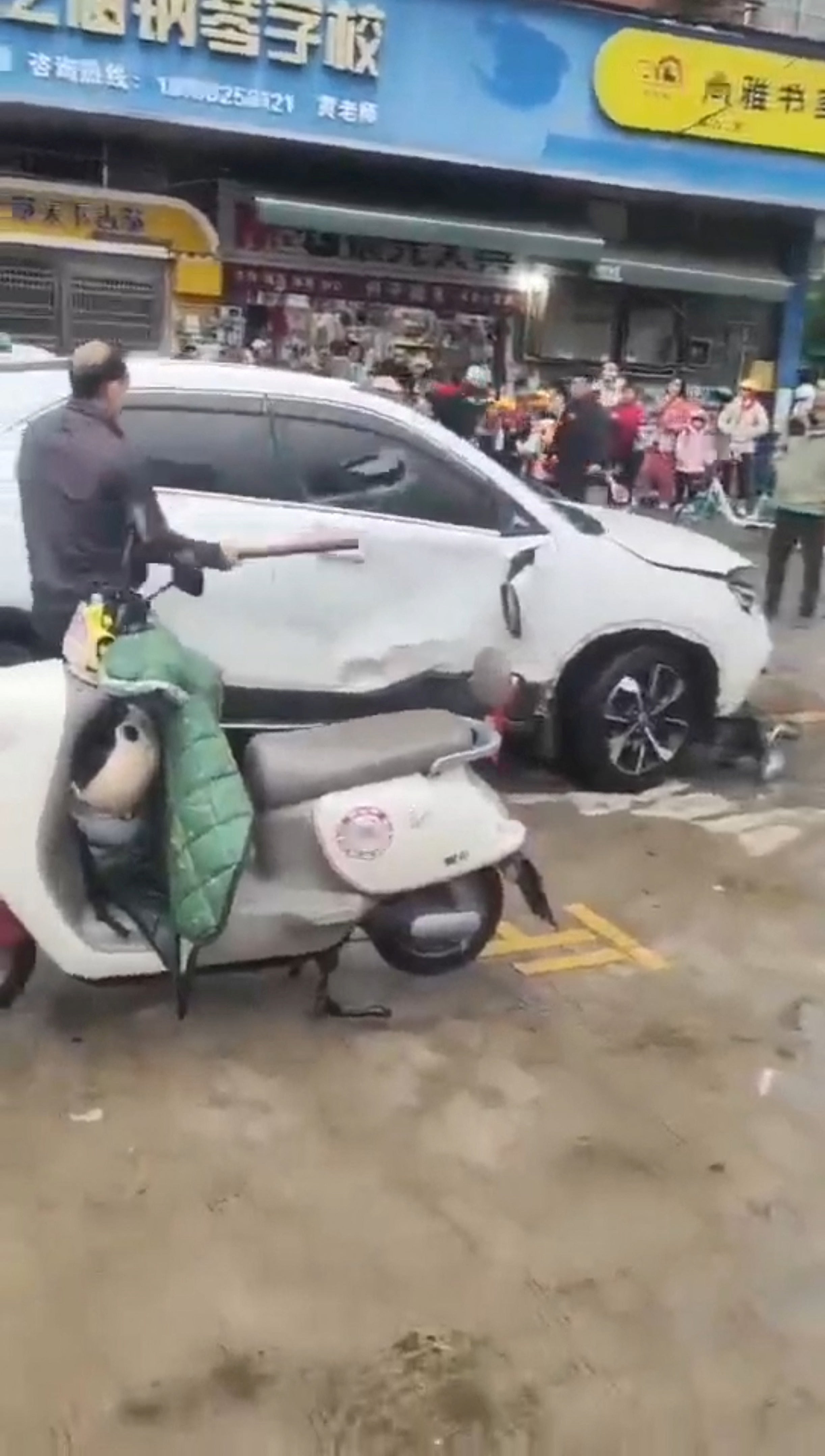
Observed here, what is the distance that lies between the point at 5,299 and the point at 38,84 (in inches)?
76.0

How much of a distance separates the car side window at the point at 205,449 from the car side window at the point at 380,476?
0.42 ft

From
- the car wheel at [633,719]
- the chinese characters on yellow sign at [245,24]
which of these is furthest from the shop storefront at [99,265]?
the car wheel at [633,719]

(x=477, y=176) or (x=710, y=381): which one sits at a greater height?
(x=477, y=176)

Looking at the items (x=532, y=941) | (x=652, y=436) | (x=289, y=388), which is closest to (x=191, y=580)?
(x=532, y=941)

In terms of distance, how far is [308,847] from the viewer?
13.9 ft

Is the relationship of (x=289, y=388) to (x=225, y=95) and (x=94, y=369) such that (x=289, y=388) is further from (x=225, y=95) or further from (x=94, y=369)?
(x=225, y=95)

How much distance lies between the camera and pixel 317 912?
4.22 metres

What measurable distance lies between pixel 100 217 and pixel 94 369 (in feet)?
32.7

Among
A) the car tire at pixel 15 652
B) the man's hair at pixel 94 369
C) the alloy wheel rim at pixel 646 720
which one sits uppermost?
the man's hair at pixel 94 369

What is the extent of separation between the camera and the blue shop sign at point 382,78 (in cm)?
1301

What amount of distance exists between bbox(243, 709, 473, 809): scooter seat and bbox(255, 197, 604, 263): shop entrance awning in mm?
10805

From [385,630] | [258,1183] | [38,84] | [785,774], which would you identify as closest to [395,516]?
[385,630]

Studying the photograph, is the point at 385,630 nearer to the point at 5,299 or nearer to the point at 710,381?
the point at 5,299

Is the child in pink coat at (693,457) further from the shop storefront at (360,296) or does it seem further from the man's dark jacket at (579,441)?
the man's dark jacket at (579,441)
